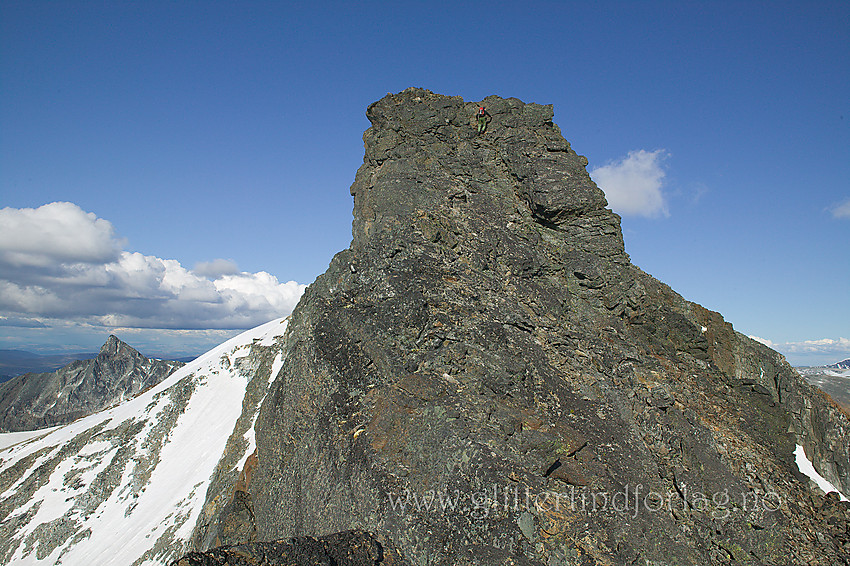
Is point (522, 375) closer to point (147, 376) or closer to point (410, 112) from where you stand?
point (410, 112)

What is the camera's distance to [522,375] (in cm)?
1379

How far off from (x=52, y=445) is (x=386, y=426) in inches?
1863

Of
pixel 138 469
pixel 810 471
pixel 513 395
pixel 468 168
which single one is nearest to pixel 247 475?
pixel 513 395

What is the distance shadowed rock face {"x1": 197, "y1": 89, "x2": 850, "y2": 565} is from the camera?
11.4 metres

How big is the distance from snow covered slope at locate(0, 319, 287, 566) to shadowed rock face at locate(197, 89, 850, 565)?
10.3 metres

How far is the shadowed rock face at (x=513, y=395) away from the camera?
11.4m

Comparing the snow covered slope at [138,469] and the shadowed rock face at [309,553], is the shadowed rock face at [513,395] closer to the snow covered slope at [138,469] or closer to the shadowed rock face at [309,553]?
the shadowed rock face at [309,553]

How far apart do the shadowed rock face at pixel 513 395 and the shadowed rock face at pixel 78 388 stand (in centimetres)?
10315

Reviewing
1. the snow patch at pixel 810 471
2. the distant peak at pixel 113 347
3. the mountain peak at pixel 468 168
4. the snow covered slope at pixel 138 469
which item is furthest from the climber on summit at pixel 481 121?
the distant peak at pixel 113 347

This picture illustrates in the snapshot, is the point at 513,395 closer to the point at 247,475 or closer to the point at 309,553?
the point at 309,553

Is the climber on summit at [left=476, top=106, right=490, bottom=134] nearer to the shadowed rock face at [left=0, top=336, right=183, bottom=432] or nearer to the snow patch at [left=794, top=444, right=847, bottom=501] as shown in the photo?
the snow patch at [left=794, top=444, right=847, bottom=501]

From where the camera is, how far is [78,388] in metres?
113

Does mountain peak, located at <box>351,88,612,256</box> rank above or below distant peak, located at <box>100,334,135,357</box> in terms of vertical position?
above

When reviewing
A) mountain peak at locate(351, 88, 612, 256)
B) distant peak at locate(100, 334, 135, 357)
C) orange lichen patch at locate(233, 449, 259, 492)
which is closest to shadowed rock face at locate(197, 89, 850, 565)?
mountain peak at locate(351, 88, 612, 256)
